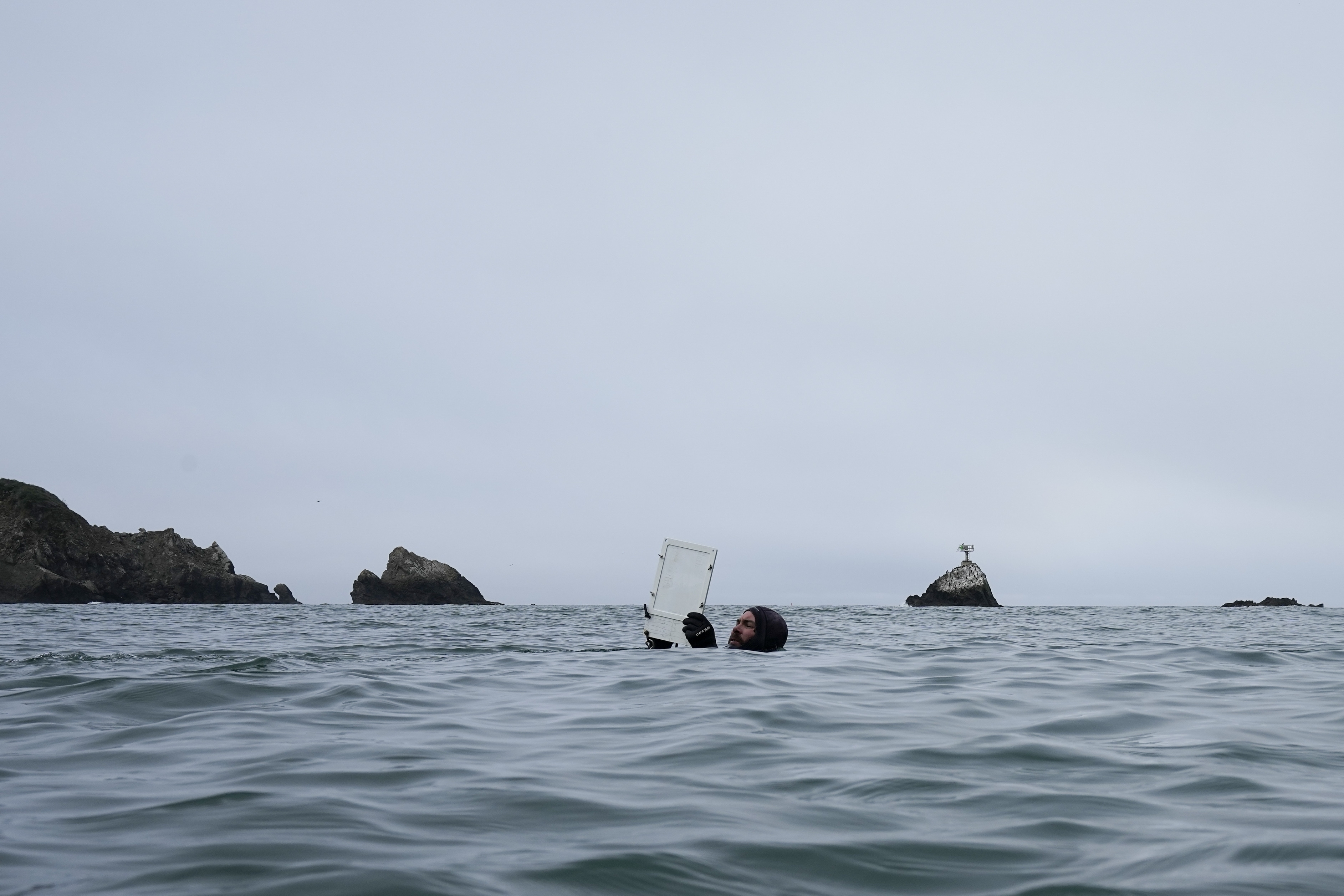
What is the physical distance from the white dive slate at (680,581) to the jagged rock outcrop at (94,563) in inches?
2611

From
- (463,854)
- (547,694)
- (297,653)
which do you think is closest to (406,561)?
(297,653)

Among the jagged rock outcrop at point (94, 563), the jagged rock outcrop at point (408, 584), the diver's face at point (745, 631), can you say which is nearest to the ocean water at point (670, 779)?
the diver's face at point (745, 631)

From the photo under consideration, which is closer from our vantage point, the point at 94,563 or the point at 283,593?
the point at 94,563

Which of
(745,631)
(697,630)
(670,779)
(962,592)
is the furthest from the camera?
(962,592)

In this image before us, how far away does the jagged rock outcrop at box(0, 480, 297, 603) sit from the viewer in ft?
219

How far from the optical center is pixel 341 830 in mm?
3953

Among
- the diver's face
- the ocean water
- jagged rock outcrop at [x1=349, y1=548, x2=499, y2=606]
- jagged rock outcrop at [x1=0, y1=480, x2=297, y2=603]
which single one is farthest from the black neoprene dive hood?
jagged rock outcrop at [x1=349, y1=548, x2=499, y2=606]

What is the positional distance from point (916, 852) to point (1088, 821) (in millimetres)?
1012

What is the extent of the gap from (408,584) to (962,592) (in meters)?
50.4

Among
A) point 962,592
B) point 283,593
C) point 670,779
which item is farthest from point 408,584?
point 670,779

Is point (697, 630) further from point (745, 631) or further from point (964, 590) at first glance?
point (964, 590)

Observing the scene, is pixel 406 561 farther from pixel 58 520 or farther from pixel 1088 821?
pixel 1088 821

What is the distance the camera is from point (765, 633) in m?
13.6

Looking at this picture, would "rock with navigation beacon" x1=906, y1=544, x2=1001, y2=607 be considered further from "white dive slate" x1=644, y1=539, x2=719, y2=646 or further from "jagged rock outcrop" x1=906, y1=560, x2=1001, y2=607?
"white dive slate" x1=644, y1=539, x2=719, y2=646
